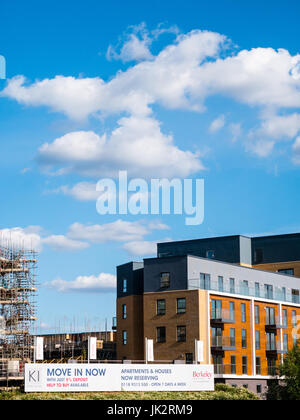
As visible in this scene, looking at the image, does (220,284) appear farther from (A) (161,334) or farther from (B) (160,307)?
(A) (161,334)

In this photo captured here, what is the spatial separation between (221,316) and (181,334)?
4.67 metres

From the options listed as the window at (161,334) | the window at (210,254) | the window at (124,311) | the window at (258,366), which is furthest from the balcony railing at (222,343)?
the window at (210,254)

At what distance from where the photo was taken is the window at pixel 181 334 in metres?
69.8

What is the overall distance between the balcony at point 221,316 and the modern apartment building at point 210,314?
96mm

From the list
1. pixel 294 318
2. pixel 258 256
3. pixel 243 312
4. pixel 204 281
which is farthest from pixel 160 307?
pixel 258 256

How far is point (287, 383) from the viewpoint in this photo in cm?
6606

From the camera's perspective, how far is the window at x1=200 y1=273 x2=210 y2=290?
71.9 m

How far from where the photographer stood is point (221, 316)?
7200 cm

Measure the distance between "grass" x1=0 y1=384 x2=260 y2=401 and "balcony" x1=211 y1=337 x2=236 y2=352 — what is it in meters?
6.38

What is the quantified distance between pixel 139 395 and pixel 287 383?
17338 mm

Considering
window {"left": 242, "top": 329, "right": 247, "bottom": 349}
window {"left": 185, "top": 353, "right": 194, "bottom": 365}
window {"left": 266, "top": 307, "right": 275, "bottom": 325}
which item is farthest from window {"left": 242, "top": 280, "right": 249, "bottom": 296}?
window {"left": 185, "top": 353, "right": 194, "bottom": 365}

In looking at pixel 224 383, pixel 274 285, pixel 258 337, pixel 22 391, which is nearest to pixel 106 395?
pixel 22 391

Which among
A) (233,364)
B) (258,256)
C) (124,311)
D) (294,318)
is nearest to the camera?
(233,364)

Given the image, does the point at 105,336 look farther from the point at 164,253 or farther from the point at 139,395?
Answer: the point at 139,395
